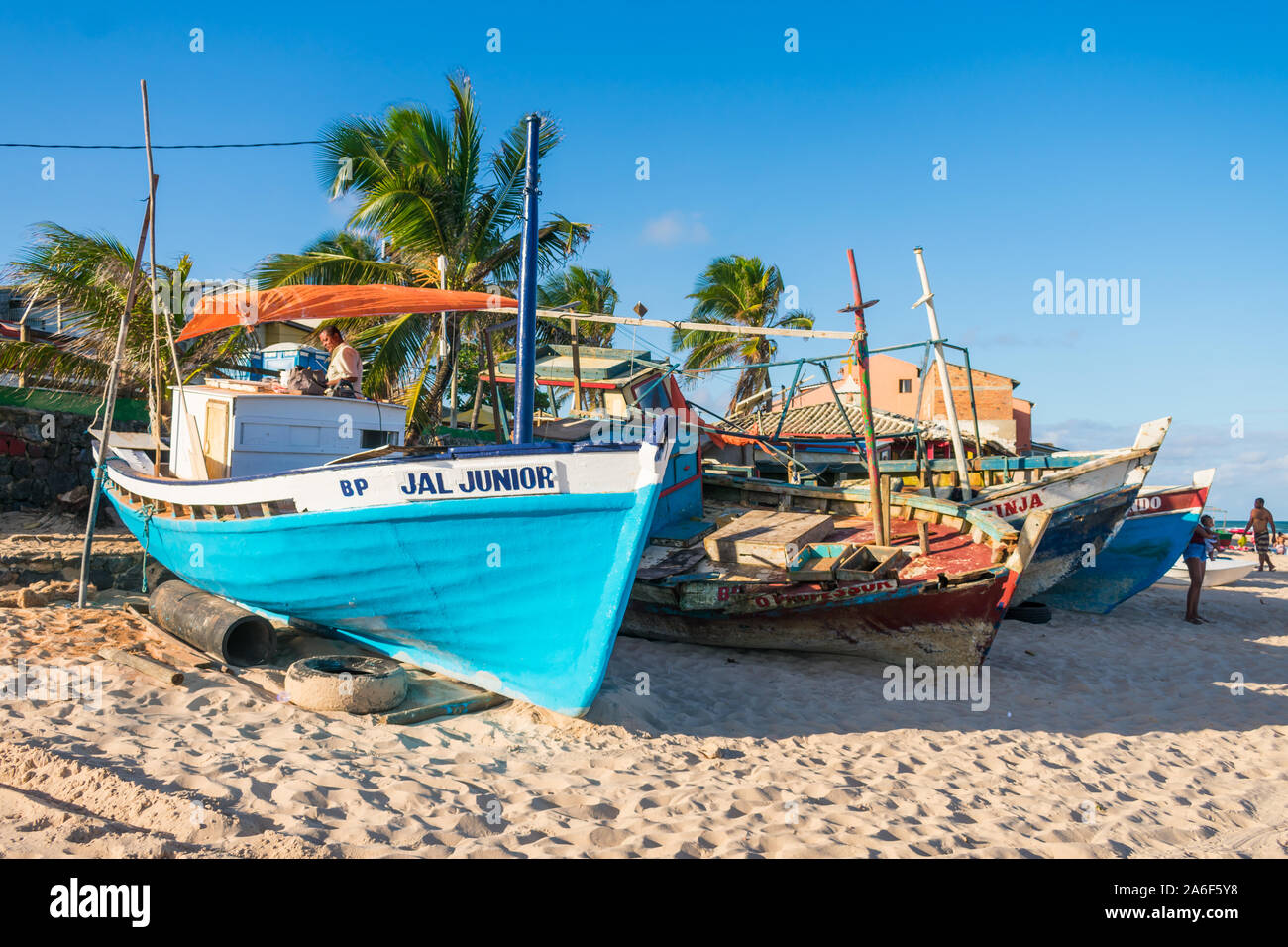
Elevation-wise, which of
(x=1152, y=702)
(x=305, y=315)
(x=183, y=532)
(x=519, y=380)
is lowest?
(x=1152, y=702)

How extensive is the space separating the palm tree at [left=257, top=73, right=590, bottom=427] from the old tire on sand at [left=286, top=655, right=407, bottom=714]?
314 inches

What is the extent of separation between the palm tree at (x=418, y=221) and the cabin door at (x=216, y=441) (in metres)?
5.39

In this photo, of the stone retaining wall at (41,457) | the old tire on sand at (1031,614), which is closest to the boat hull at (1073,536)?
the old tire on sand at (1031,614)

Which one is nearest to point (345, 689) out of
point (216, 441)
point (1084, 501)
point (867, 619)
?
point (216, 441)

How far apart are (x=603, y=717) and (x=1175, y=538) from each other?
11.8 m

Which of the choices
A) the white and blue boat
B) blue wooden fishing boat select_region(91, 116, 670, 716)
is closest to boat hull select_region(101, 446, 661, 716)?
blue wooden fishing boat select_region(91, 116, 670, 716)

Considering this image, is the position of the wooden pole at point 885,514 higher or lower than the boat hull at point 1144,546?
higher

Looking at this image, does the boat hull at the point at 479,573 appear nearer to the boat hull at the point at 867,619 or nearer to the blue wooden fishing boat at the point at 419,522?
the blue wooden fishing boat at the point at 419,522

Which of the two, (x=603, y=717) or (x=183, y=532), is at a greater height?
(x=183, y=532)

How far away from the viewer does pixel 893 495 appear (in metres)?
10.8

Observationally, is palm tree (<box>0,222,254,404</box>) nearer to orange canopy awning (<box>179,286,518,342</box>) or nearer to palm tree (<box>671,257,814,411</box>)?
orange canopy awning (<box>179,286,518,342</box>)

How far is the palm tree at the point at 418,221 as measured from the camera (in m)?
13.7

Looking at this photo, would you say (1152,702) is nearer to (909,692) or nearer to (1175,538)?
(909,692)
